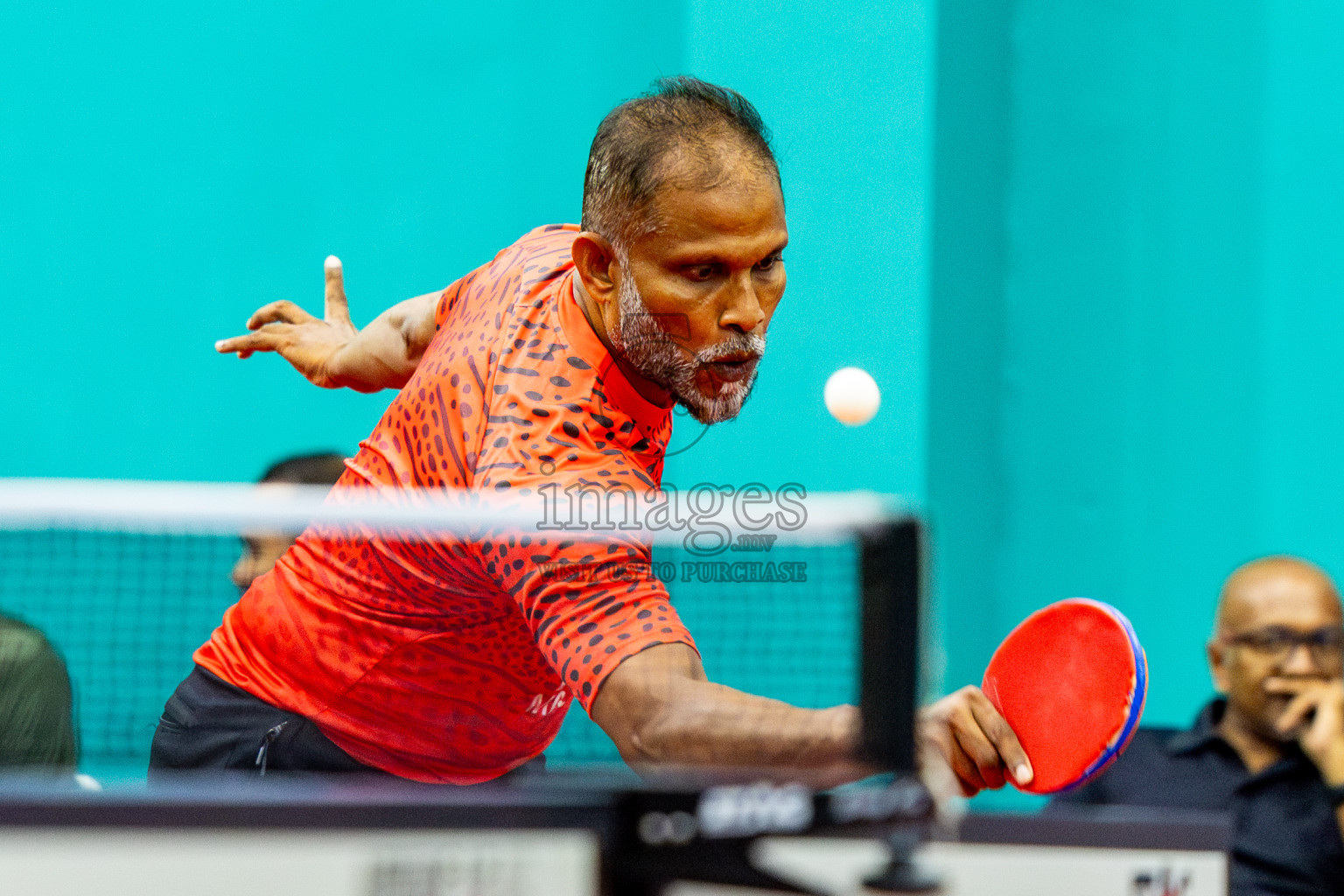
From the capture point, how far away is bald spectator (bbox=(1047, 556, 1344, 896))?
354cm

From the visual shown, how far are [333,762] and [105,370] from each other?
7.81 ft

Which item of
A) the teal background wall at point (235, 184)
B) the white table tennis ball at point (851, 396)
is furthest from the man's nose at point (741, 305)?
the teal background wall at point (235, 184)

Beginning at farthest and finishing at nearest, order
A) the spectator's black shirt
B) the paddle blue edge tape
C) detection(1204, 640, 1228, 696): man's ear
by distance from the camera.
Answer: detection(1204, 640, 1228, 696): man's ear, the spectator's black shirt, the paddle blue edge tape

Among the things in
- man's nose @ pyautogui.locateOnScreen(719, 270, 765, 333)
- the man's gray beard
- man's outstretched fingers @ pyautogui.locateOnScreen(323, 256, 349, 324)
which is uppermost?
man's outstretched fingers @ pyautogui.locateOnScreen(323, 256, 349, 324)

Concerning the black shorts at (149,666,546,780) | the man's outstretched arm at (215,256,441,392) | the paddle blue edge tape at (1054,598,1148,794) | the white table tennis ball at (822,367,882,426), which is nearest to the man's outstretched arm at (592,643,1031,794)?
the paddle blue edge tape at (1054,598,1148,794)

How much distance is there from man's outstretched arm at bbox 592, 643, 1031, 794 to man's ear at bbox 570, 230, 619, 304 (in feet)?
2.19

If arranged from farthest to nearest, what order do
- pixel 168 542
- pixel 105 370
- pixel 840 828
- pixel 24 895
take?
pixel 105 370, pixel 168 542, pixel 840 828, pixel 24 895

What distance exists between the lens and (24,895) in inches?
51.5

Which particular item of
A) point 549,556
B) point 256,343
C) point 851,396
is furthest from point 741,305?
point 851,396

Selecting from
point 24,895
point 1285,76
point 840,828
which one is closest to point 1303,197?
point 1285,76

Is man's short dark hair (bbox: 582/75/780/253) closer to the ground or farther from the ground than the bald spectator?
farther from the ground

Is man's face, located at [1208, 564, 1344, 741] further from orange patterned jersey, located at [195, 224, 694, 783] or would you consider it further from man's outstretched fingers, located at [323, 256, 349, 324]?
man's outstretched fingers, located at [323, 256, 349, 324]

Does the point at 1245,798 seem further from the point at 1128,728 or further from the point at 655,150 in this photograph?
the point at 655,150

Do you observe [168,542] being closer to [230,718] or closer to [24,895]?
[230,718]
